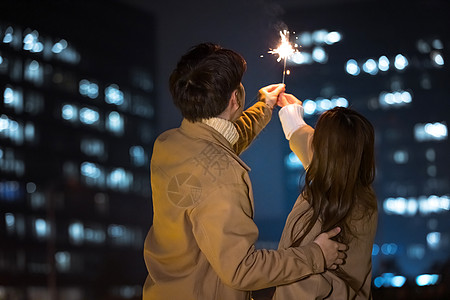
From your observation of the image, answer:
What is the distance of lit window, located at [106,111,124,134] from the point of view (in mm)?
94325

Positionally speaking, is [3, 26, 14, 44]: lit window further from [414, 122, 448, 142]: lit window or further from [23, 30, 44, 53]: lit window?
[414, 122, 448, 142]: lit window

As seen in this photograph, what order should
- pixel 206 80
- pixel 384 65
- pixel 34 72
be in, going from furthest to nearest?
pixel 384 65 < pixel 34 72 < pixel 206 80

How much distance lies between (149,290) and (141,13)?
122413mm

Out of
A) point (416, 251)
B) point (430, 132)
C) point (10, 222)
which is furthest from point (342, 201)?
point (430, 132)

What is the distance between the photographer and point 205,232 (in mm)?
2713

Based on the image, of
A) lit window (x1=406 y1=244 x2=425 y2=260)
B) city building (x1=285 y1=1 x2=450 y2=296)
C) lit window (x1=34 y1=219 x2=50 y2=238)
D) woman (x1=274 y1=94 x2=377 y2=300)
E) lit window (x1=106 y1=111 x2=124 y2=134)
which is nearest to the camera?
woman (x1=274 y1=94 x2=377 y2=300)

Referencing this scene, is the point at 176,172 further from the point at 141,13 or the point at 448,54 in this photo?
the point at 141,13

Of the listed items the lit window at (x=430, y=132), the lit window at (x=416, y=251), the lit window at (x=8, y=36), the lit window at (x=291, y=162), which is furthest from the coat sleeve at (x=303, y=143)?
the lit window at (x=8, y=36)

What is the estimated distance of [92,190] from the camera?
90.1 meters

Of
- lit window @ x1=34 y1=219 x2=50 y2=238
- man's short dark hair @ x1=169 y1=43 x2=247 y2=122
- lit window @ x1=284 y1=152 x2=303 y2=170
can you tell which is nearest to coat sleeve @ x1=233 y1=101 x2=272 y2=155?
man's short dark hair @ x1=169 y1=43 x2=247 y2=122

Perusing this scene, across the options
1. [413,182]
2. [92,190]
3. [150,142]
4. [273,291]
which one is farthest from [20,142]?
[273,291]

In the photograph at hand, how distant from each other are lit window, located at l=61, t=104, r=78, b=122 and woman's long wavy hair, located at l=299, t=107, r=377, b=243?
8646cm

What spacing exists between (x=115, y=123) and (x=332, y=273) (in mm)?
93849

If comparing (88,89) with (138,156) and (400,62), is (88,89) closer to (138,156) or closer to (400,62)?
(138,156)
